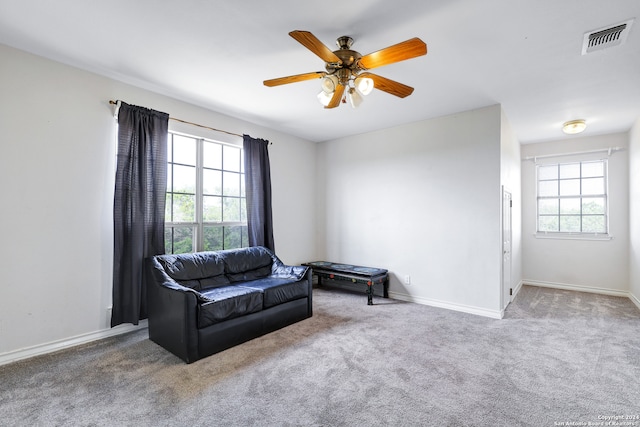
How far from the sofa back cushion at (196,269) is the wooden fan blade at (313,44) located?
2.55 meters

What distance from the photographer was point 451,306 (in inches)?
164

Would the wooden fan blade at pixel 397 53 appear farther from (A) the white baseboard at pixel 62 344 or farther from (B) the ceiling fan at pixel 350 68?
(A) the white baseboard at pixel 62 344

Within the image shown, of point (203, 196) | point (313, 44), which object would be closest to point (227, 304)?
point (203, 196)

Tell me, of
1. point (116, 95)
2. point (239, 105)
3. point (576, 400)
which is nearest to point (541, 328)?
point (576, 400)

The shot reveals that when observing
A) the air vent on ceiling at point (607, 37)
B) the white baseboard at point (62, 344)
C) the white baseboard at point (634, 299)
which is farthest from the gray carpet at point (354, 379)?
the air vent on ceiling at point (607, 37)

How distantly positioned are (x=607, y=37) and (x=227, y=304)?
380 cm

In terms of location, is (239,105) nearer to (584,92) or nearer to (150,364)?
(150,364)

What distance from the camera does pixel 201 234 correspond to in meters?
3.96

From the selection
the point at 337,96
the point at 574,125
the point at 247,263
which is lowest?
the point at 247,263

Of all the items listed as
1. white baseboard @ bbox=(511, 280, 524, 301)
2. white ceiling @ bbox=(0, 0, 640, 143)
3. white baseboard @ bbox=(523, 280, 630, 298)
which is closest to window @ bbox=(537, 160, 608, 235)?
white baseboard @ bbox=(523, 280, 630, 298)

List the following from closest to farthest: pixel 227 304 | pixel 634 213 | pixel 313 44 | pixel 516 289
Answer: pixel 313 44 < pixel 227 304 < pixel 634 213 < pixel 516 289

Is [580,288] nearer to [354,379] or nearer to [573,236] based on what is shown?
[573,236]

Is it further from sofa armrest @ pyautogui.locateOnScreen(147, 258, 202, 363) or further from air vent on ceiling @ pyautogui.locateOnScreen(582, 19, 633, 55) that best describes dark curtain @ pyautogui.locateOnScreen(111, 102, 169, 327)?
air vent on ceiling @ pyautogui.locateOnScreen(582, 19, 633, 55)

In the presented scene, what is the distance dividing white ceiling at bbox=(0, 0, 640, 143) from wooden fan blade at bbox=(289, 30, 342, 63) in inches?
10.9
